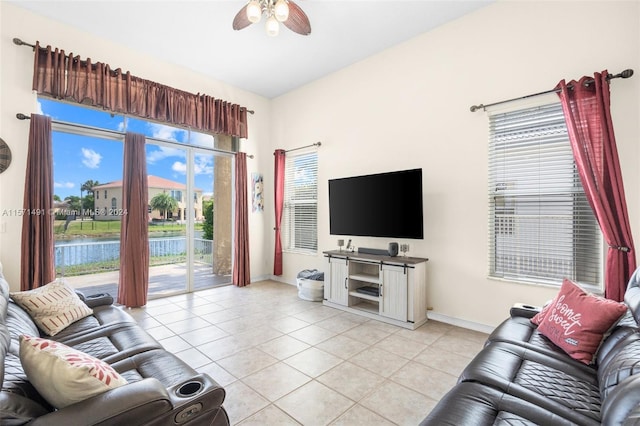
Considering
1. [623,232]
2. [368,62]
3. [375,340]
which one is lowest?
[375,340]

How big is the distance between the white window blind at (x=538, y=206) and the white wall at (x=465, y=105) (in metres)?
Answer: 0.13

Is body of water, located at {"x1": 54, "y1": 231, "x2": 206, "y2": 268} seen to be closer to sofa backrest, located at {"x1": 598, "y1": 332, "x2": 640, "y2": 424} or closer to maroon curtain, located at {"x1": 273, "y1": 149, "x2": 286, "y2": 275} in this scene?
maroon curtain, located at {"x1": 273, "y1": 149, "x2": 286, "y2": 275}

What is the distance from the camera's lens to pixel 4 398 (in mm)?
982

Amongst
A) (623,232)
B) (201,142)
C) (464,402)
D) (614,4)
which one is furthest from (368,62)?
(464,402)

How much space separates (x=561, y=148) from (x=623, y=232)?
874 millimetres

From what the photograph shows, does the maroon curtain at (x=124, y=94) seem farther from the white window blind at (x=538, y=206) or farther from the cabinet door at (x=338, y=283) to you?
the white window blind at (x=538, y=206)

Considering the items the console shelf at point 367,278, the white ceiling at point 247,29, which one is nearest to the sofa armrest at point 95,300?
the console shelf at point 367,278

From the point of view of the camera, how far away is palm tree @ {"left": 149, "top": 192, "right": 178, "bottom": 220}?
4586 mm

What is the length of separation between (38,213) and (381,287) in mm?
3934

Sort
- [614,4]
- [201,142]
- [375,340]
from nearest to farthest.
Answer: [614,4]
[375,340]
[201,142]

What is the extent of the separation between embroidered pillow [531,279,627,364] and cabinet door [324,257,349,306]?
226 centimetres

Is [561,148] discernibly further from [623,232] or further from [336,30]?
[336,30]

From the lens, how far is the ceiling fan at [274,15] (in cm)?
258

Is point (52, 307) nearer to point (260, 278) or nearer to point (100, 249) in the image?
point (100, 249)
